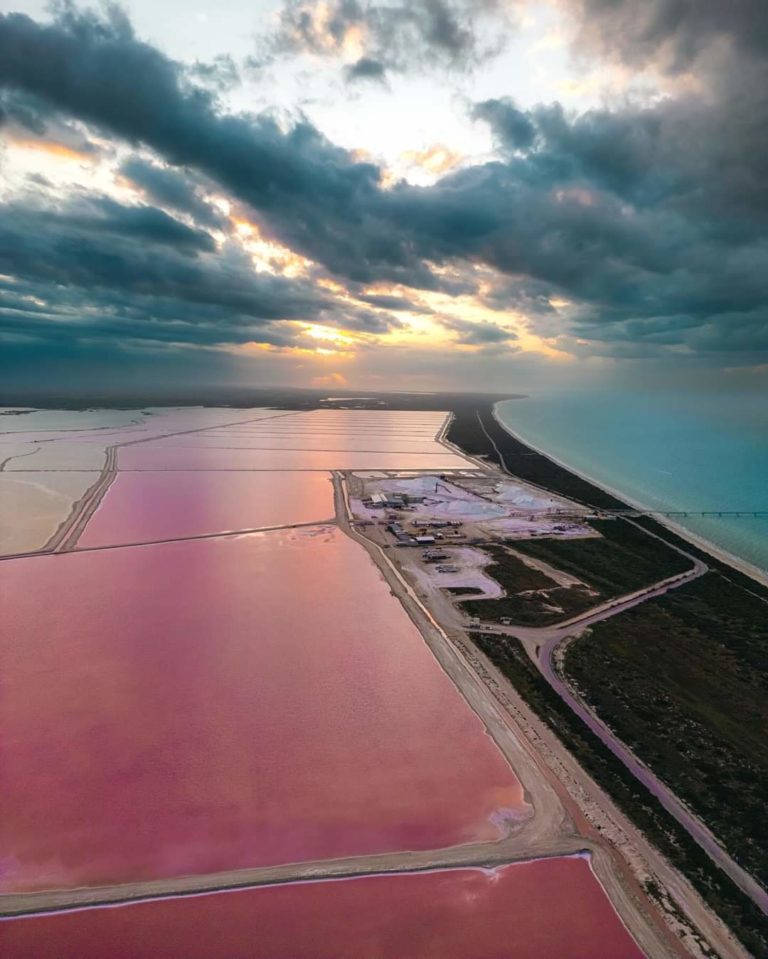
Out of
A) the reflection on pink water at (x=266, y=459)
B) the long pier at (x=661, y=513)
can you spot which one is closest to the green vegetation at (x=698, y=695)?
the long pier at (x=661, y=513)

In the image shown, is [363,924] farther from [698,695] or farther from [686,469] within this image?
[686,469]

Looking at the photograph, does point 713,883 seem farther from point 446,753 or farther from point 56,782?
point 56,782

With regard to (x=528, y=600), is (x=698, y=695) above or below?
below

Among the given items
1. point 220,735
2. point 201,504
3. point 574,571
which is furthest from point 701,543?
point 201,504

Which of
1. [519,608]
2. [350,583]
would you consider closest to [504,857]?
[519,608]

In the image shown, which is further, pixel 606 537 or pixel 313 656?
pixel 606 537

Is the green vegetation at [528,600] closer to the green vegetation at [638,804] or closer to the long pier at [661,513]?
the green vegetation at [638,804]
